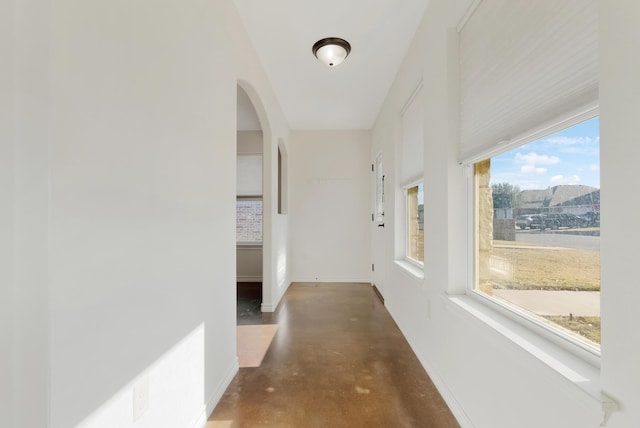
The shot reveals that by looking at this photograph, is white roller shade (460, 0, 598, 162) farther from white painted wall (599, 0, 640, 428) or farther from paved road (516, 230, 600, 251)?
paved road (516, 230, 600, 251)

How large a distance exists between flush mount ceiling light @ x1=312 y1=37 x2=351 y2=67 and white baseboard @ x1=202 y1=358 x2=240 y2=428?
2713 millimetres

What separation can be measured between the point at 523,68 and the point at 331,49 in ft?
5.90

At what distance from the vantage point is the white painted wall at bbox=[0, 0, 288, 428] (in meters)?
0.73

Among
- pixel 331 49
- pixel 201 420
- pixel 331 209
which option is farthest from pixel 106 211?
pixel 331 209

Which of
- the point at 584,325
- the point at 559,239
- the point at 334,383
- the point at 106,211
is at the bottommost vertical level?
the point at 334,383

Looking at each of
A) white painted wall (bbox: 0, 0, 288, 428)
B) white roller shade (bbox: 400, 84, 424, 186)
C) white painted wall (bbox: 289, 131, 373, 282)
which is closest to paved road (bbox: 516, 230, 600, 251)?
white roller shade (bbox: 400, 84, 424, 186)

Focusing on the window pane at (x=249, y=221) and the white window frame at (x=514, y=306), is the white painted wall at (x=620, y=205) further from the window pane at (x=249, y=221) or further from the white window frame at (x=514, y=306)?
the window pane at (x=249, y=221)

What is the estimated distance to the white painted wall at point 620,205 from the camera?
0.77 meters

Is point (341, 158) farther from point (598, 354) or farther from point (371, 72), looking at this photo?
point (598, 354)

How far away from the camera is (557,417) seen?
1001 mm

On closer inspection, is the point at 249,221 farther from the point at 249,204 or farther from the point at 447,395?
the point at 447,395

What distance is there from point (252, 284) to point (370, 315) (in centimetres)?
262

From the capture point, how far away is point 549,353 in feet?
3.61

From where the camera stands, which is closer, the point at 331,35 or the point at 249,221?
the point at 331,35
